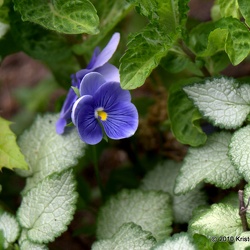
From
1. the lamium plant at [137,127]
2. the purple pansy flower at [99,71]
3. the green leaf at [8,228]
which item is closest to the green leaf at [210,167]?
the lamium plant at [137,127]

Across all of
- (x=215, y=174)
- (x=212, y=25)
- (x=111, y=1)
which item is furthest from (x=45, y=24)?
(x=215, y=174)

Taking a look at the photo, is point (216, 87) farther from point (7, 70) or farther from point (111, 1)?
point (7, 70)

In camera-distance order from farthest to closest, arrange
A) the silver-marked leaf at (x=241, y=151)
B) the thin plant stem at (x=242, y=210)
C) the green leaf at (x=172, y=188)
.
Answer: the green leaf at (x=172, y=188)
the silver-marked leaf at (x=241, y=151)
the thin plant stem at (x=242, y=210)

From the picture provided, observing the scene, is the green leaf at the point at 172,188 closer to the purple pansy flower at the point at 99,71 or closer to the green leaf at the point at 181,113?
the green leaf at the point at 181,113

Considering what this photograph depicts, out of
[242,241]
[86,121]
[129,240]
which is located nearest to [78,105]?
[86,121]

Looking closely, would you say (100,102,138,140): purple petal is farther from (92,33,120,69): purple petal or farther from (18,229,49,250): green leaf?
(18,229,49,250): green leaf

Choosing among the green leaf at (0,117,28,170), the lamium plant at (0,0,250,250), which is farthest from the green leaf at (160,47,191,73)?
the green leaf at (0,117,28,170)
